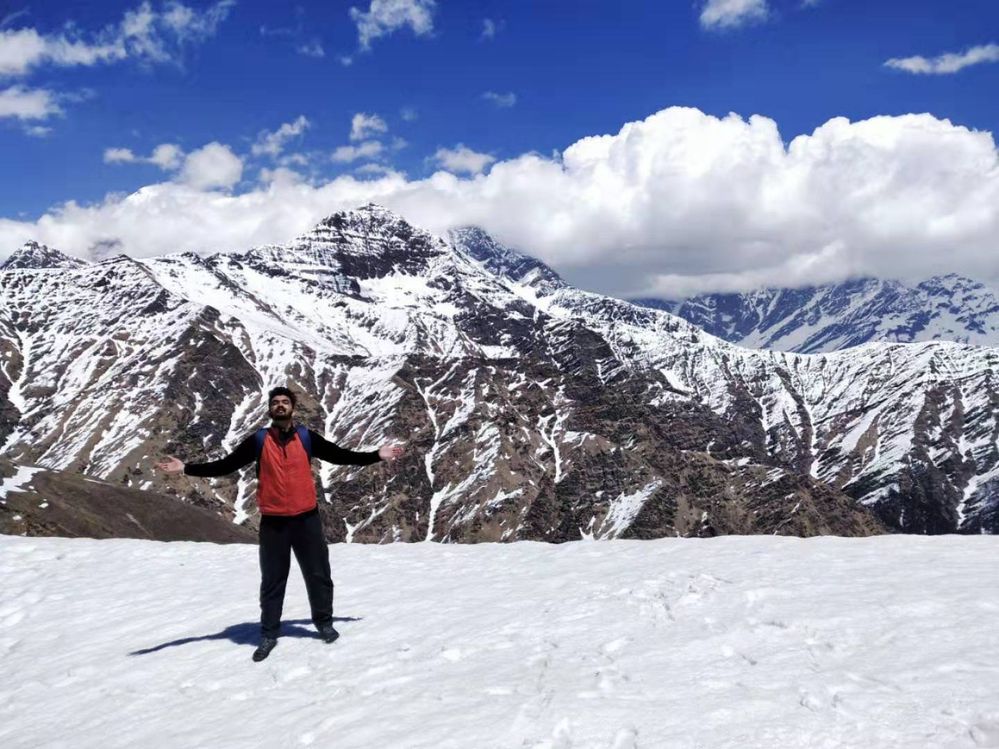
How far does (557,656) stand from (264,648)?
4.78 metres

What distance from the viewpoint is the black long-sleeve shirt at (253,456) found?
1363 centimetres

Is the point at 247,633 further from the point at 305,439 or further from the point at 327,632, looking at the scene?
the point at 305,439

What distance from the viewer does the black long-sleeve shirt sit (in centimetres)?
1363

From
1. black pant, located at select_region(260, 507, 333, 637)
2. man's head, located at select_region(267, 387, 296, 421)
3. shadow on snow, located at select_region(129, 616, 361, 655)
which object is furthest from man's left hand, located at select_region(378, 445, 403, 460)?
shadow on snow, located at select_region(129, 616, 361, 655)

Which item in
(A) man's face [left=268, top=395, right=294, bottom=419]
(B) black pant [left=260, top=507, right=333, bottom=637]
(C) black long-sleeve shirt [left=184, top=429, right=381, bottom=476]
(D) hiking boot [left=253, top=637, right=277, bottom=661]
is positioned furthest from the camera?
(B) black pant [left=260, top=507, right=333, bottom=637]

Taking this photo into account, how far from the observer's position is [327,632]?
13906mm

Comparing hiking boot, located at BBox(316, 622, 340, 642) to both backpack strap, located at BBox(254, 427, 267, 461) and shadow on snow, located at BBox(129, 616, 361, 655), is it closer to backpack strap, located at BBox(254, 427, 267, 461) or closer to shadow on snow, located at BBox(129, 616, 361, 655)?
shadow on snow, located at BBox(129, 616, 361, 655)

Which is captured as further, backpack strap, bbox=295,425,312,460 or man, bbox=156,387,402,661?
backpack strap, bbox=295,425,312,460

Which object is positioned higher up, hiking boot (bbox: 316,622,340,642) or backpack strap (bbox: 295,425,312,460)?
backpack strap (bbox: 295,425,312,460)

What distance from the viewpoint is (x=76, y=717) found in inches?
455

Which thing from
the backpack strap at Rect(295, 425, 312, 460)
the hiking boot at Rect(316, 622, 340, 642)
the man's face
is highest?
the man's face

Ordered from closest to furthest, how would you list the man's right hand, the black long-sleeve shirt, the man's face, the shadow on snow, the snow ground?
the snow ground, the man's face, the black long-sleeve shirt, the man's right hand, the shadow on snow

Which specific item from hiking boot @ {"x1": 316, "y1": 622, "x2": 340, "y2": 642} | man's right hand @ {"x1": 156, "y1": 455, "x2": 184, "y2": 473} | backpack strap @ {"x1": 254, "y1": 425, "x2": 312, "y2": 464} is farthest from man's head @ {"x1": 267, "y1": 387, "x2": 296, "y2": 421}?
hiking boot @ {"x1": 316, "y1": 622, "x2": 340, "y2": 642}

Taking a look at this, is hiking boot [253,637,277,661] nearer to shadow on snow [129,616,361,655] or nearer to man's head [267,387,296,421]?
shadow on snow [129,616,361,655]
